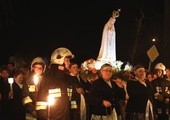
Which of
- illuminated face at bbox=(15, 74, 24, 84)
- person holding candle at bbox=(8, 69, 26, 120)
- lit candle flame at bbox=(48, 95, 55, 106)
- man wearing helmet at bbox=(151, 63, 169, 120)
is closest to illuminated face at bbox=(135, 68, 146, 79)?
man wearing helmet at bbox=(151, 63, 169, 120)

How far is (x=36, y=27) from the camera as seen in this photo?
162 feet

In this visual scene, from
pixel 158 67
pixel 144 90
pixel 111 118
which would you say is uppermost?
pixel 158 67

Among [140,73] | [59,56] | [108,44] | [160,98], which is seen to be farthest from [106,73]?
[108,44]

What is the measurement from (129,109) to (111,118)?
966 millimetres

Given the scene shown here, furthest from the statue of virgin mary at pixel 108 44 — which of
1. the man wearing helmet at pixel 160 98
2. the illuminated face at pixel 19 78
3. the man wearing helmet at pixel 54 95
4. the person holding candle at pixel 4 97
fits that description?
the man wearing helmet at pixel 54 95

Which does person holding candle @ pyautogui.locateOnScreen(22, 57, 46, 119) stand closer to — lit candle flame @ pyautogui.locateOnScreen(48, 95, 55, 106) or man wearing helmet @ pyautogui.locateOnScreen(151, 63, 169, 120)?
lit candle flame @ pyautogui.locateOnScreen(48, 95, 55, 106)

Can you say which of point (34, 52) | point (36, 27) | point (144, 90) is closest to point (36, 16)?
point (36, 27)

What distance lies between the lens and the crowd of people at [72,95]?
8305 mm

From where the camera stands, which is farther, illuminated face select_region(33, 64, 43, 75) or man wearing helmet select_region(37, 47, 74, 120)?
illuminated face select_region(33, 64, 43, 75)

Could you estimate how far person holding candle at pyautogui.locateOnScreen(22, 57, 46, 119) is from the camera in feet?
30.3

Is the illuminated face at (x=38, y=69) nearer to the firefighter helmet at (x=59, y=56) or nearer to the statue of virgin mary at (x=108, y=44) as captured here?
the firefighter helmet at (x=59, y=56)

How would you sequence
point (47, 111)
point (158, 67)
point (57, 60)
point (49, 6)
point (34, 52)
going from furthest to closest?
1. point (49, 6)
2. point (34, 52)
3. point (158, 67)
4. point (57, 60)
5. point (47, 111)

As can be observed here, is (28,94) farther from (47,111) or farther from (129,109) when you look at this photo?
(129,109)

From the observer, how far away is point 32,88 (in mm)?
9500
